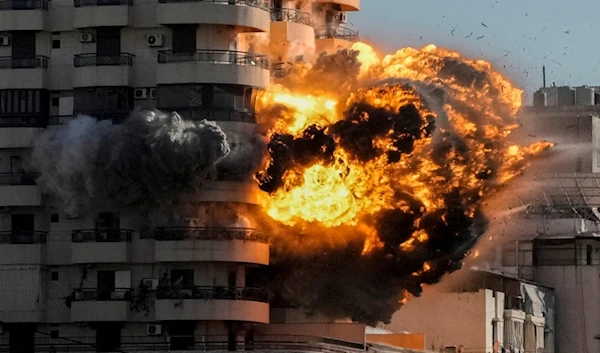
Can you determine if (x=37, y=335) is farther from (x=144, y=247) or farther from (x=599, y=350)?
(x=599, y=350)

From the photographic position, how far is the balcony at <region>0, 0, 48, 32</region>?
351ft

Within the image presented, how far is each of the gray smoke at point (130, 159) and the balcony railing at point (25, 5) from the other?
5812mm

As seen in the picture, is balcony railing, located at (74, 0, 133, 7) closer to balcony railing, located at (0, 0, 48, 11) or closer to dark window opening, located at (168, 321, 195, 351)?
balcony railing, located at (0, 0, 48, 11)

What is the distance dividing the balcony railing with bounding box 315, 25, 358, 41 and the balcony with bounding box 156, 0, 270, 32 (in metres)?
9.41

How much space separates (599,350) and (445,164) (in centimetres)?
3304

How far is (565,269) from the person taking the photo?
5364 inches

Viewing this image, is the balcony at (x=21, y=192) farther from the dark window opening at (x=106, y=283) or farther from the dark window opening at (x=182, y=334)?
the dark window opening at (x=182, y=334)

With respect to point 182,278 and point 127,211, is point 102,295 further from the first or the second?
point 127,211

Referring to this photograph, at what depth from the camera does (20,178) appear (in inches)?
4193

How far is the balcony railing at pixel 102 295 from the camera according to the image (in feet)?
345

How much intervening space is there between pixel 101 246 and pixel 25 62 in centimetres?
908

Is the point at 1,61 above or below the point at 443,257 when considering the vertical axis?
above

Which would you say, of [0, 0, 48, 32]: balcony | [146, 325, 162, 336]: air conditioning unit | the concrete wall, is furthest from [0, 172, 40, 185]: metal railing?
the concrete wall

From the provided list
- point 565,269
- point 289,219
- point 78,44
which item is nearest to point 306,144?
point 289,219
